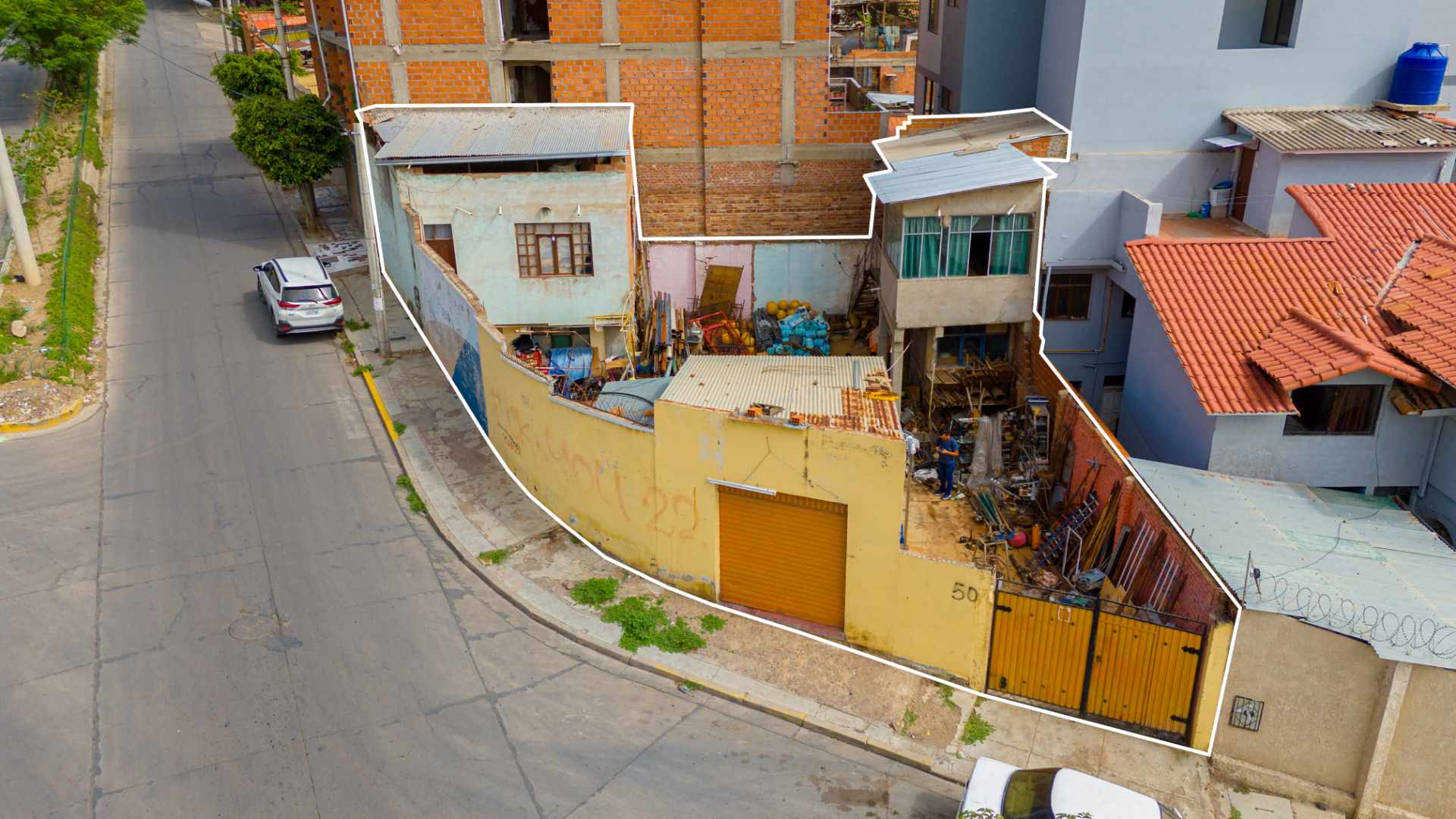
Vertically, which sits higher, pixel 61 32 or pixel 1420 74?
pixel 61 32

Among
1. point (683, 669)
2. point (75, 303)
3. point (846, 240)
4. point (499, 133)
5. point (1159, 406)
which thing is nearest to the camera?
point (683, 669)

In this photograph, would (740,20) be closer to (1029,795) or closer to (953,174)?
(953,174)

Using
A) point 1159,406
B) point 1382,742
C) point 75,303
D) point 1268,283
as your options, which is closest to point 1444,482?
point 1268,283

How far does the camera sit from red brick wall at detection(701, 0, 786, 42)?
26734mm

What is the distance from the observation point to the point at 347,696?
45.1 feet

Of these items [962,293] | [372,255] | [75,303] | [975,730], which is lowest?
[975,730]

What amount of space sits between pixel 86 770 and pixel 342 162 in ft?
88.2

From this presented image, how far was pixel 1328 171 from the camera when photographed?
23.0 m

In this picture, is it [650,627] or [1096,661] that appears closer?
[1096,661]

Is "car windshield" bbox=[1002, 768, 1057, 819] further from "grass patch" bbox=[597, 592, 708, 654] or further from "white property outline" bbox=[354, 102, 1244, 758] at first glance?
"grass patch" bbox=[597, 592, 708, 654]

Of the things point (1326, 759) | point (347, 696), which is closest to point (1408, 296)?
point (1326, 759)

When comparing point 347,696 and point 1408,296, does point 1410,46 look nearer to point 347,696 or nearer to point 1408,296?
point 1408,296

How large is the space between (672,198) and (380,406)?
10.7 metres

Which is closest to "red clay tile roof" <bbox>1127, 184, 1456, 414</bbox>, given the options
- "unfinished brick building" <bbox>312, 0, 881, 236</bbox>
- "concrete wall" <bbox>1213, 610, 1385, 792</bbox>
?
"concrete wall" <bbox>1213, 610, 1385, 792</bbox>
